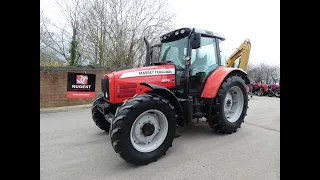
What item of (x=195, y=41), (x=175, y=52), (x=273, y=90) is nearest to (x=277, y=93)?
(x=273, y=90)

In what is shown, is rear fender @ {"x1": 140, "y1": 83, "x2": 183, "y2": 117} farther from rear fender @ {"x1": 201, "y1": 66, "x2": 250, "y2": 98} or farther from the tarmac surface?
rear fender @ {"x1": 201, "y1": 66, "x2": 250, "y2": 98}

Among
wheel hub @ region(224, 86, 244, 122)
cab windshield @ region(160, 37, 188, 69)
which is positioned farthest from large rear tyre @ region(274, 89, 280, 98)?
cab windshield @ region(160, 37, 188, 69)

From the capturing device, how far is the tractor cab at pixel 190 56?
332 cm

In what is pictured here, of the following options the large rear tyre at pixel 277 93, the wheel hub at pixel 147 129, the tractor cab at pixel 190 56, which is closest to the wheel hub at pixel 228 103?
the tractor cab at pixel 190 56

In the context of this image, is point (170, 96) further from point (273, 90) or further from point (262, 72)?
point (262, 72)

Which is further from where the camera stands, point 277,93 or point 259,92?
point 259,92

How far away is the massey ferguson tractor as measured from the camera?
241cm

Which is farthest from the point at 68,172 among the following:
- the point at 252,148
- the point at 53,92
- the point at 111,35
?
the point at 111,35

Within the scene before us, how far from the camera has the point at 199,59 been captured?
3.59 metres

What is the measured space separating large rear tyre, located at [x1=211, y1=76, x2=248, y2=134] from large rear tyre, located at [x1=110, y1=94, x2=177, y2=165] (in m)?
1.13

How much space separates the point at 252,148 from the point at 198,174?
1.25 m

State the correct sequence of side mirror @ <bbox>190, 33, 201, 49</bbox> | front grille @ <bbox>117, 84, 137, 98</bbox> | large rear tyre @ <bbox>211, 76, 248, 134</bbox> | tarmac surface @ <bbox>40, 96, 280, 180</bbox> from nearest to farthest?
tarmac surface @ <bbox>40, 96, 280, 180</bbox>, front grille @ <bbox>117, 84, 137, 98</bbox>, side mirror @ <bbox>190, 33, 201, 49</bbox>, large rear tyre @ <bbox>211, 76, 248, 134</bbox>

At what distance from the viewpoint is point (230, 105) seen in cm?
389

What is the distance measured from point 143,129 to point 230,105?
217 cm
